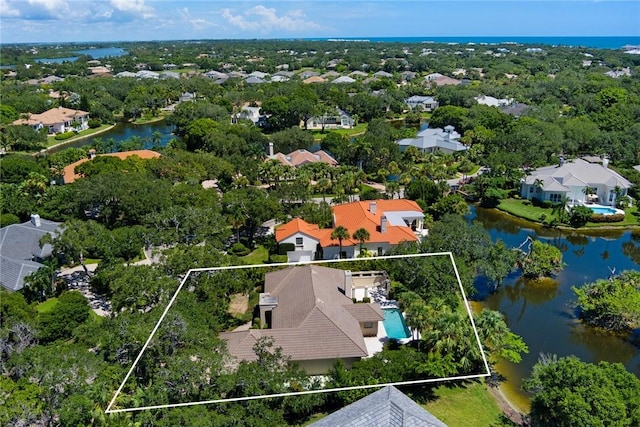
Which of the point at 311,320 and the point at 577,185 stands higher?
the point at 311,320

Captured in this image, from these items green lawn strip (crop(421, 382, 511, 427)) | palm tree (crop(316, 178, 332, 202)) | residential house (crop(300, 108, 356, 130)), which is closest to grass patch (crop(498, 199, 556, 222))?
palm tree (crop(316, 178, 332, 202))

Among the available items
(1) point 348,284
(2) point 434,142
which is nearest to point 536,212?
(2) point 434,142

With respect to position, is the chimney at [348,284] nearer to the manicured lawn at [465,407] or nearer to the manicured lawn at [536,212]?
the manicured lawn at [465,407]

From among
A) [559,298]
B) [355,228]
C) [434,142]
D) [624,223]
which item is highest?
[434,142]

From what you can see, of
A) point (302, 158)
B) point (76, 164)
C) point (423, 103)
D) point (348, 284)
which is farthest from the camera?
point (423, 103)

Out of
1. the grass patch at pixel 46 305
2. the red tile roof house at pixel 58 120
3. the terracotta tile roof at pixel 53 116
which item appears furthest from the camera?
the red tile roof house at pixel 58 120

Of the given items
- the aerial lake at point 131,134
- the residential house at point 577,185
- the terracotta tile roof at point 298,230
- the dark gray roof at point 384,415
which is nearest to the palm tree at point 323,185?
the terracotta tile roof at point 298,230

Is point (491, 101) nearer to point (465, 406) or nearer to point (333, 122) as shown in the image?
point (333, 122)

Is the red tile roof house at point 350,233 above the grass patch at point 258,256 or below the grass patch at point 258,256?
above
